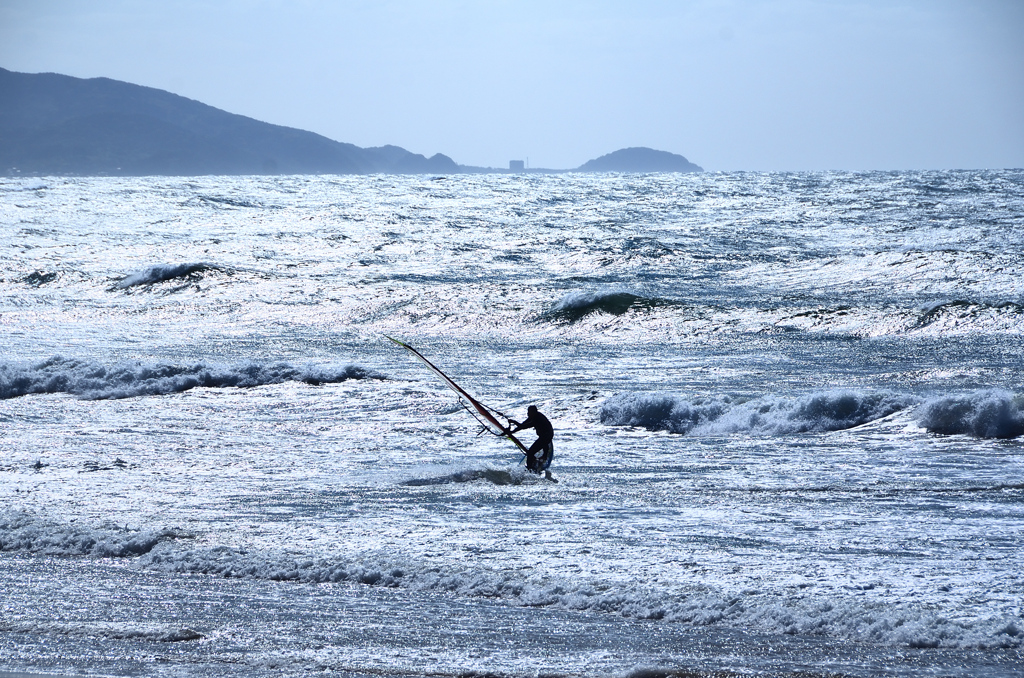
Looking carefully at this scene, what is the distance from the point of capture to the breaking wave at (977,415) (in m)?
→ 11.1

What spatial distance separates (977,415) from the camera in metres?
11.3

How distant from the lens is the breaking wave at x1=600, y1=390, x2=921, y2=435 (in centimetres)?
1193

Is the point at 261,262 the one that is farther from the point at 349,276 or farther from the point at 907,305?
the point at 907,305

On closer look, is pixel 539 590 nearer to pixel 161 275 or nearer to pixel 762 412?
pixel 762 412

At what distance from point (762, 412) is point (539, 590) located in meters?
6.69

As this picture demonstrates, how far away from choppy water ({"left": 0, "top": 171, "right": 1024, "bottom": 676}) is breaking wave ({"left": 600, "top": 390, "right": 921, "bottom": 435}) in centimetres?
6

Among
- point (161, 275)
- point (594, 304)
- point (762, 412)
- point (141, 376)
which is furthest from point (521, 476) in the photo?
point (161, 275)

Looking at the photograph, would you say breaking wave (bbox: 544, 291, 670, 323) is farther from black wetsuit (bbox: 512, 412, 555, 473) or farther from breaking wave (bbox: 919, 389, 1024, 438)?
black wetsuit (bbox: 512, 412, 555, 473)

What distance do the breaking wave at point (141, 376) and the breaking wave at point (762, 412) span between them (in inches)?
190

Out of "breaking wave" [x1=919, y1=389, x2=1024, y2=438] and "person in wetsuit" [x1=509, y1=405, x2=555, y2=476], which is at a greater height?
"breaking wave" [x1=919, y1=389, x2=1024, y2=438]

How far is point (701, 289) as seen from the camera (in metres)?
25.3

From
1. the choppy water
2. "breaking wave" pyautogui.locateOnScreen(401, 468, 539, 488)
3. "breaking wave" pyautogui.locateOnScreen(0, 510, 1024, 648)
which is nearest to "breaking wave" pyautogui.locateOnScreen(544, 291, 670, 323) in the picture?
the choppy water

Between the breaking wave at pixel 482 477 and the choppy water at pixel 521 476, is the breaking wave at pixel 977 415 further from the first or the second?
the breaking wave at pixel 482 477

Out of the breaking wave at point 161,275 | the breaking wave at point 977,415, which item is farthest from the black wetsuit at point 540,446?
the breaking wave at point 161,275
